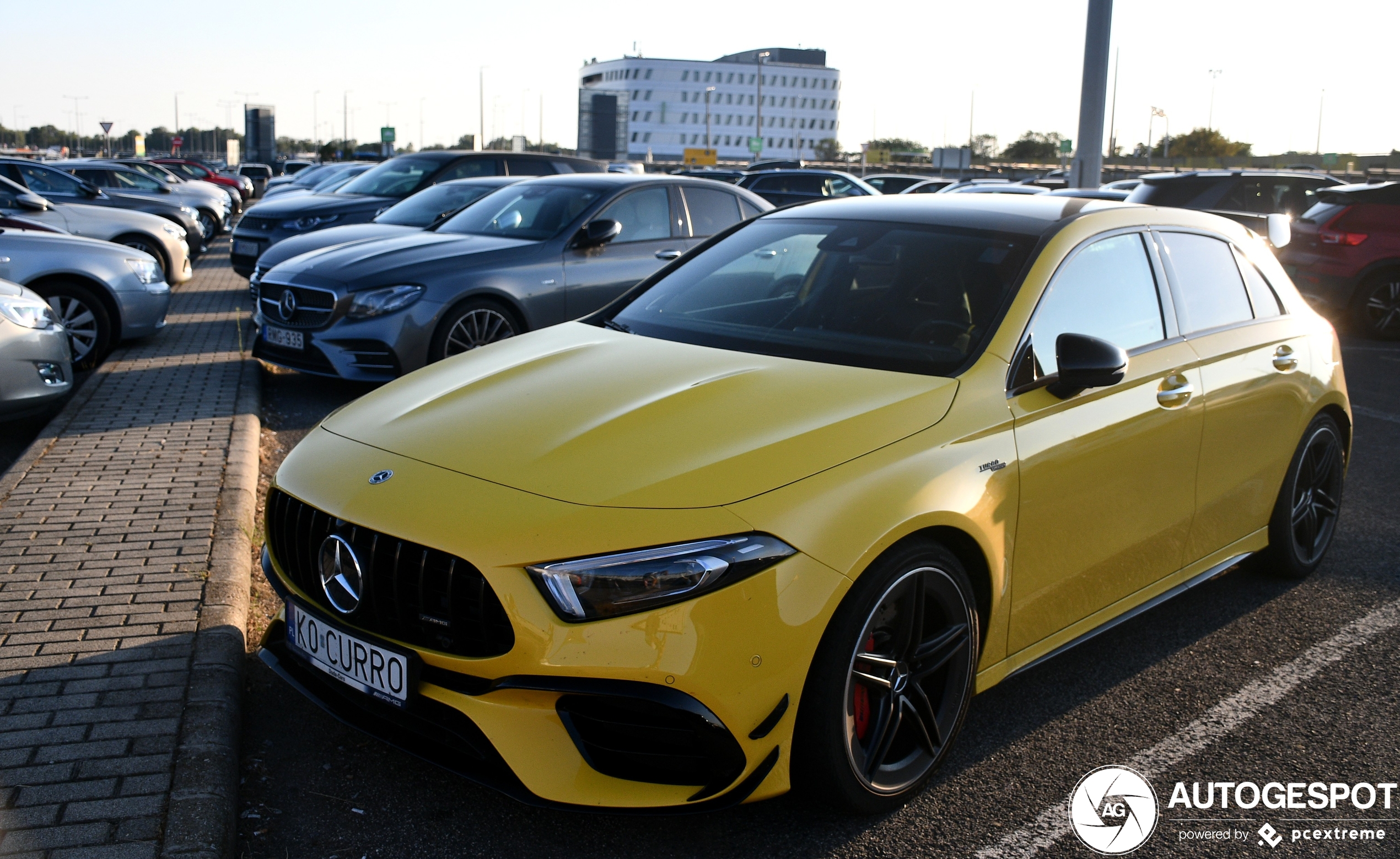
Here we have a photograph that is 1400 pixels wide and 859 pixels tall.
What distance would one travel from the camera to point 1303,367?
4.47 m

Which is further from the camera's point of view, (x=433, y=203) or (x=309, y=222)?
(x=309, y=222)

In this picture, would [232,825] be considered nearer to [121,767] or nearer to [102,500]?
[121,767]

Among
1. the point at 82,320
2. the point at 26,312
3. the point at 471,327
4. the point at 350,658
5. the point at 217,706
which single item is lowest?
the point at 217,706

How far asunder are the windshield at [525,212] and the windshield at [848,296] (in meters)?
4.30

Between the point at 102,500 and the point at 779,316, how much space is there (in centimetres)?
336

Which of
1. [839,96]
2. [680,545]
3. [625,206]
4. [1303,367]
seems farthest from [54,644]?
[839,96]

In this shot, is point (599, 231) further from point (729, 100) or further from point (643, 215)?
point (729, 100)

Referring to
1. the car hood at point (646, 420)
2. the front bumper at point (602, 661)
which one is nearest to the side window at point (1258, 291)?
the car hood at point (646, 420)

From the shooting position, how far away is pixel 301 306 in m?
7.79

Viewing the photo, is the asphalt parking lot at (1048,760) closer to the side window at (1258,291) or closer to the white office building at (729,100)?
the side window at (1258,291)

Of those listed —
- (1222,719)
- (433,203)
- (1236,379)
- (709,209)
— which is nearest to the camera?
(1222,719)

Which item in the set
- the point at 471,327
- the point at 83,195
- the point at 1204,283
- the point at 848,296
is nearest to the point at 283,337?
the point at 471,327

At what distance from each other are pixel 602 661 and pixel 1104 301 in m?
2.18

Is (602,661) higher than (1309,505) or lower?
higher
